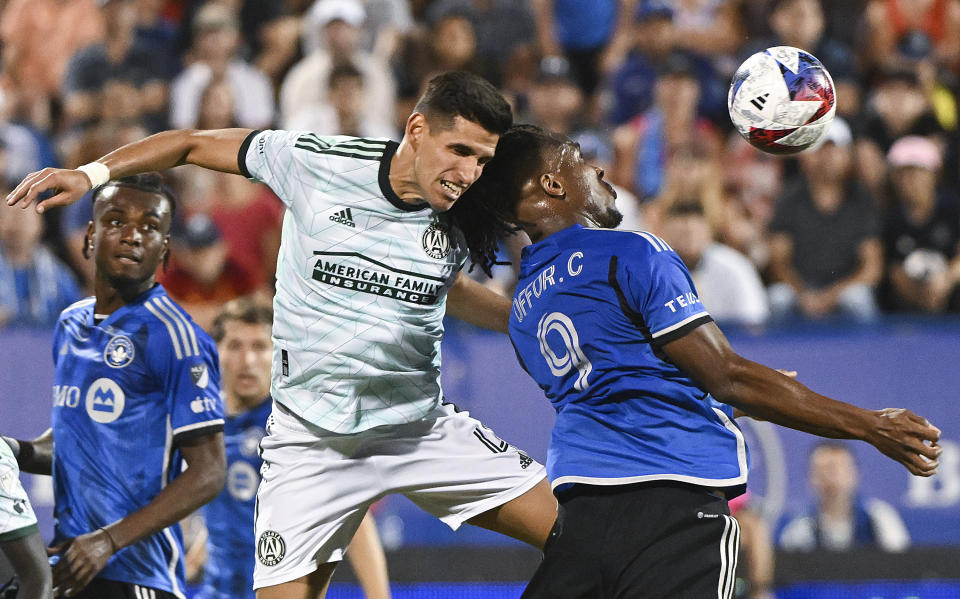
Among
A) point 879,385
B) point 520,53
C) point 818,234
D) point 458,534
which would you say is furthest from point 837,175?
point 458,534

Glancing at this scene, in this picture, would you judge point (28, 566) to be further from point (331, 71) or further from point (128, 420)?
point (331, 71)

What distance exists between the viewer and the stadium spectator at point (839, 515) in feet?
25.5

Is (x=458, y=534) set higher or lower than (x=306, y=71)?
lower

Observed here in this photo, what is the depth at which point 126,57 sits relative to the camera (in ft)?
36.9

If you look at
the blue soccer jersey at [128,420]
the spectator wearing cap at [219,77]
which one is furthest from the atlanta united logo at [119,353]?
the spectator wearing cap at [219,77]

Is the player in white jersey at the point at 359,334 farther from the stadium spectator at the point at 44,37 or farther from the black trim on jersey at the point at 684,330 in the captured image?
the stadium spectator at the point at 44,37

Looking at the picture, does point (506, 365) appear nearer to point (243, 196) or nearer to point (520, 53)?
point (243, 196)

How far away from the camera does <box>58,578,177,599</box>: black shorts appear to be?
465 centimetres

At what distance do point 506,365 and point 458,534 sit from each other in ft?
3.68

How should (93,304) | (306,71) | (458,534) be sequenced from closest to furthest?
(93,304)
(458,534)
(306,71)

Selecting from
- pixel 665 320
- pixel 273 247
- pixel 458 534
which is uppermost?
pixel 665 320

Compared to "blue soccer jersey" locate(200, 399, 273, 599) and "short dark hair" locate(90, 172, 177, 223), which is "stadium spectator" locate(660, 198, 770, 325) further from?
"short dark hair" locate(90, 172, 177, 223)

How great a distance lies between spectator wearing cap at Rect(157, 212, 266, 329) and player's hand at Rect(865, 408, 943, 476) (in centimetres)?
604

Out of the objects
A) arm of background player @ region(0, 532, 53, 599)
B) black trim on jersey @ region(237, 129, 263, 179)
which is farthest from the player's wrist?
arm of background player @ region(0, 532, 53, 599)
